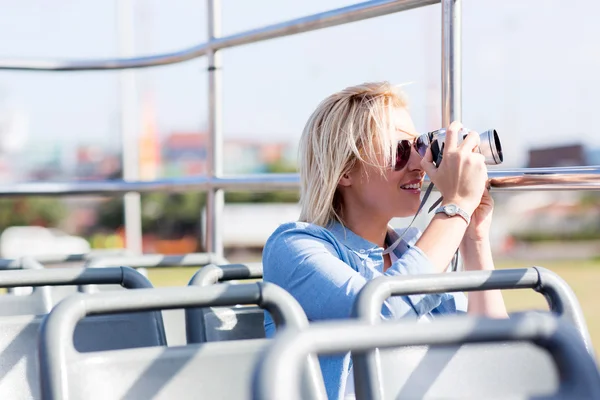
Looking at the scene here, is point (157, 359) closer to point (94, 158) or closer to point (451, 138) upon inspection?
point (451, 138)

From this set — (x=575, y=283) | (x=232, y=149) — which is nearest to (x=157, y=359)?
(x=575, y=283)

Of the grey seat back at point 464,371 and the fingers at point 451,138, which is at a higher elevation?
the fingers at point 451,138

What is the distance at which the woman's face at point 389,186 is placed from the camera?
1753 millimetres

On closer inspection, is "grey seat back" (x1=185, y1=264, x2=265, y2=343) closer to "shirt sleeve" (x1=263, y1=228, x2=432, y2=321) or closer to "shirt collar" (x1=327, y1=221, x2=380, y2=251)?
"shirt sleeve" (x1=263, y1=228, x2=432, y2=321)

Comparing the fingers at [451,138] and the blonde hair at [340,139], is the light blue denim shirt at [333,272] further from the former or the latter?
the fingers at [451,138]

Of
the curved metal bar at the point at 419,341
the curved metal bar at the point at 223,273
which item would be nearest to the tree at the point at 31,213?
the curved metal bar at the point at 223,273

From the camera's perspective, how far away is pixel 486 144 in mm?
1615

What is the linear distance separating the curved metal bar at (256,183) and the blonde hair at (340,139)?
8.9 inches

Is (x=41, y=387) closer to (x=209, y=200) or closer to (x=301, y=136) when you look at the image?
(x=301, y=136)

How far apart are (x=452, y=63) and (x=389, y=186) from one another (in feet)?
0.87

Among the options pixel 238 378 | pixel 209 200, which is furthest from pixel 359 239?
pixel 209 200

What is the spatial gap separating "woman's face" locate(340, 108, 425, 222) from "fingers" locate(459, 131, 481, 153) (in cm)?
14

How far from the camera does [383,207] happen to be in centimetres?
179

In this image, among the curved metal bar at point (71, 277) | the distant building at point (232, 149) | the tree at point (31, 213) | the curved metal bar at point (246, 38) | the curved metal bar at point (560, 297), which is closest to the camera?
the curved metal bar at point (560, 297)
